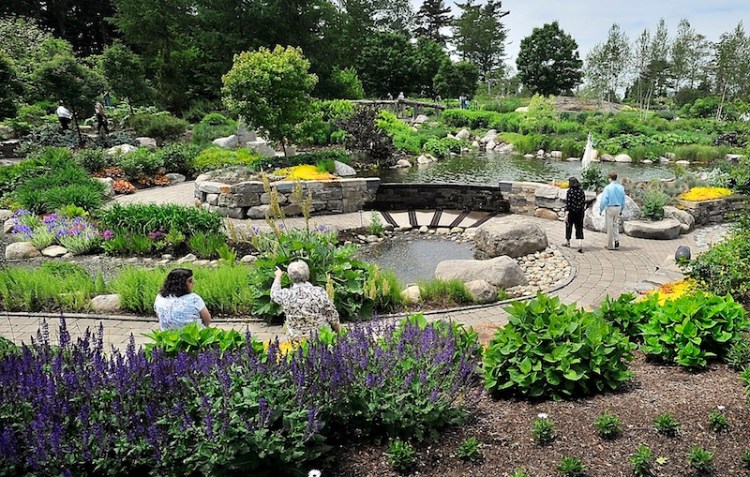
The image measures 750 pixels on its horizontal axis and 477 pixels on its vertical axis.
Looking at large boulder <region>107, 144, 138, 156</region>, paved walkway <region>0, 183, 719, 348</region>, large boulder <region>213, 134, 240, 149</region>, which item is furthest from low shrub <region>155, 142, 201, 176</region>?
paved walkway <region>0, 183, 719, 348</region>

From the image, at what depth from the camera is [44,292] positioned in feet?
21.0

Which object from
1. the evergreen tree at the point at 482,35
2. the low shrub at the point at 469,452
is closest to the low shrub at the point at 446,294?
the low shrub at the point at 469,452

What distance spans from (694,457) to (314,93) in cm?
3107

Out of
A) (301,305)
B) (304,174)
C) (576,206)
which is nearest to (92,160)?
(304,174)

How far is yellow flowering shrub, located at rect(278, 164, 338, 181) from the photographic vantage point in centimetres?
1238

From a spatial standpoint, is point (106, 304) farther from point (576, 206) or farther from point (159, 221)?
point (576, 206)

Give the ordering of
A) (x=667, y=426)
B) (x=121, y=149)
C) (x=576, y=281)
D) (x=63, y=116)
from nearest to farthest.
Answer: (x=667, y=426) → (x=576, y=281) → (x=121, y=149) → (x=63, y=116)

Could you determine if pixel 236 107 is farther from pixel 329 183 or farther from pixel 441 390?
pixel 441 390

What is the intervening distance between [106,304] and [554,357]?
5.29 metres

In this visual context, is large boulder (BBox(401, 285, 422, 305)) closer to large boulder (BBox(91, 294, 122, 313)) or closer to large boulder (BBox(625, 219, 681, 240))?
large boulder (BBox(91, 294, 122, 313))

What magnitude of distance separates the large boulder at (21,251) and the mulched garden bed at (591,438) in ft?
26.5

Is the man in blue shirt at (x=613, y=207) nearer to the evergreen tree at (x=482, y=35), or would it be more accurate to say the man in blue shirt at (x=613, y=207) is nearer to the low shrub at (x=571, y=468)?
the low shrub at (x=571, y=468)

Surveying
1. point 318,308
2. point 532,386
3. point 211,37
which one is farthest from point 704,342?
point 211,37

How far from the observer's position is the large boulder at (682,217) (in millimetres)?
10134
